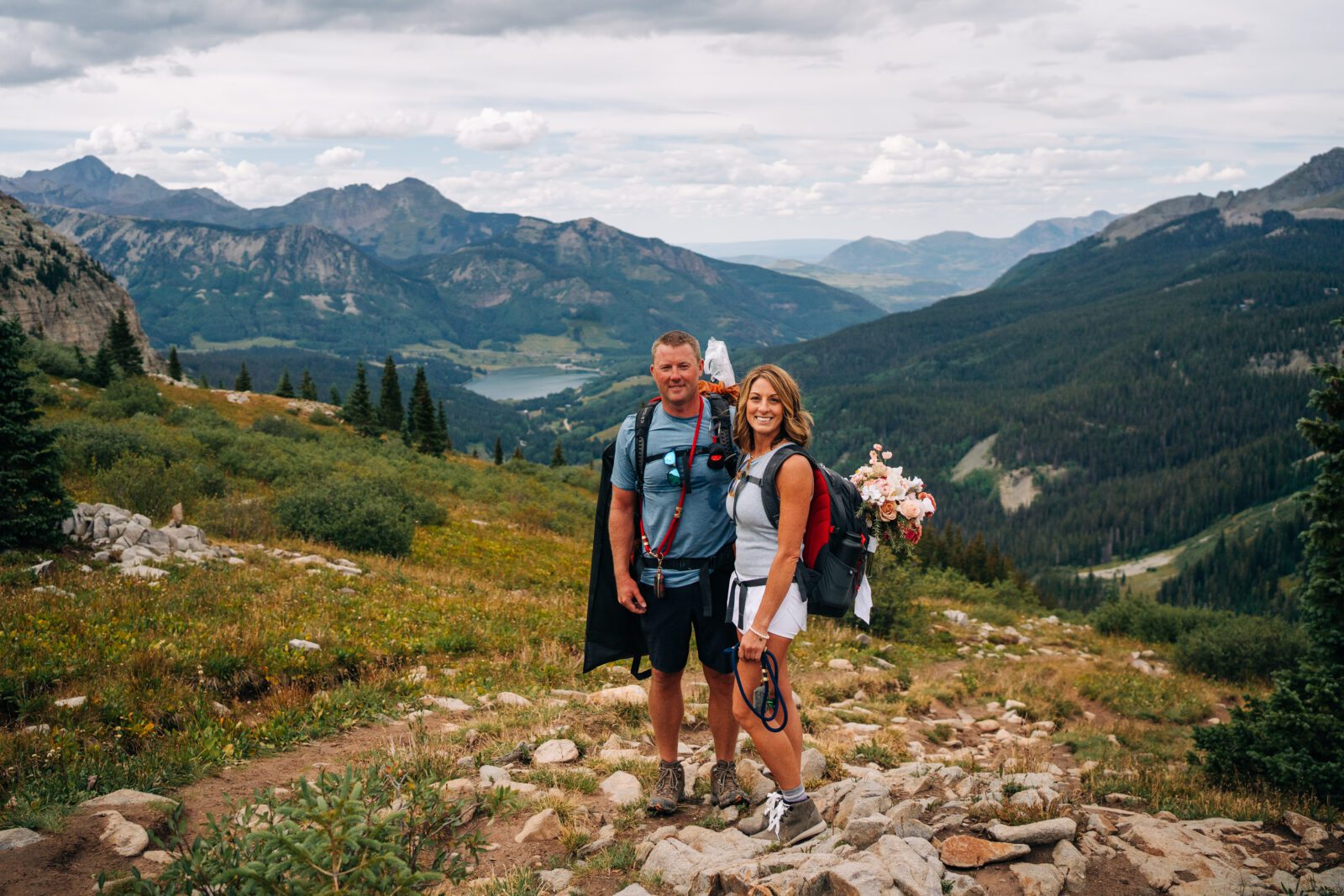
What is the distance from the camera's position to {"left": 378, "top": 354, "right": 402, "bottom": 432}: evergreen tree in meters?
56.5

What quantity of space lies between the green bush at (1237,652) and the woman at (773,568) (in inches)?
734

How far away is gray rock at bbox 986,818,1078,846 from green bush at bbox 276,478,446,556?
14691 millimetres

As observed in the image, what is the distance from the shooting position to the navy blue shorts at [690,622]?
512cm

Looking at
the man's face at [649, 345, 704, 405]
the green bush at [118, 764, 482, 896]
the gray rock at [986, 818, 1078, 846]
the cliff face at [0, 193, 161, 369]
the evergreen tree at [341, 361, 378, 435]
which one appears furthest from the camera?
the cliff face at [0, 193, 161, 369]

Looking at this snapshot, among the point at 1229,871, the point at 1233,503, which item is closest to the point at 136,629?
the point at 1229,871

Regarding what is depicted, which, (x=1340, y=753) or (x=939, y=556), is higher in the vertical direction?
(x=1340, y=753)

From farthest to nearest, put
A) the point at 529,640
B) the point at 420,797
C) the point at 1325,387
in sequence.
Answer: the point at 529,640, the point at 1325,387, the point at 420,797

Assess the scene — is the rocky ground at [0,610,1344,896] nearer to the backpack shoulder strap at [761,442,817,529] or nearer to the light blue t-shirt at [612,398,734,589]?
the light blue t-shirt at [612,398,734,589]

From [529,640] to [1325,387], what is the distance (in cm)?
1077

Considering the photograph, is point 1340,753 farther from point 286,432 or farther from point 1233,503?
point 1233,503

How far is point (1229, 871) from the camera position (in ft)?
15.5

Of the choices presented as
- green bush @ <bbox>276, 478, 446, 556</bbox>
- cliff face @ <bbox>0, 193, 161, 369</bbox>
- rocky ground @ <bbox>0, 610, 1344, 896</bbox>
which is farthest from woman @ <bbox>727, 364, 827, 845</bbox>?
cliff face @ <bbox>0, 193, 161, 369</bbox>

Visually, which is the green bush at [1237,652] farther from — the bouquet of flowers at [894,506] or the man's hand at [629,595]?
the man's hand at [629,595]

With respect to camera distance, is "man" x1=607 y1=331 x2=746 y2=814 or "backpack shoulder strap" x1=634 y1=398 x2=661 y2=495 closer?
"man" x1=607 y1=331 x2=746 y2=814
